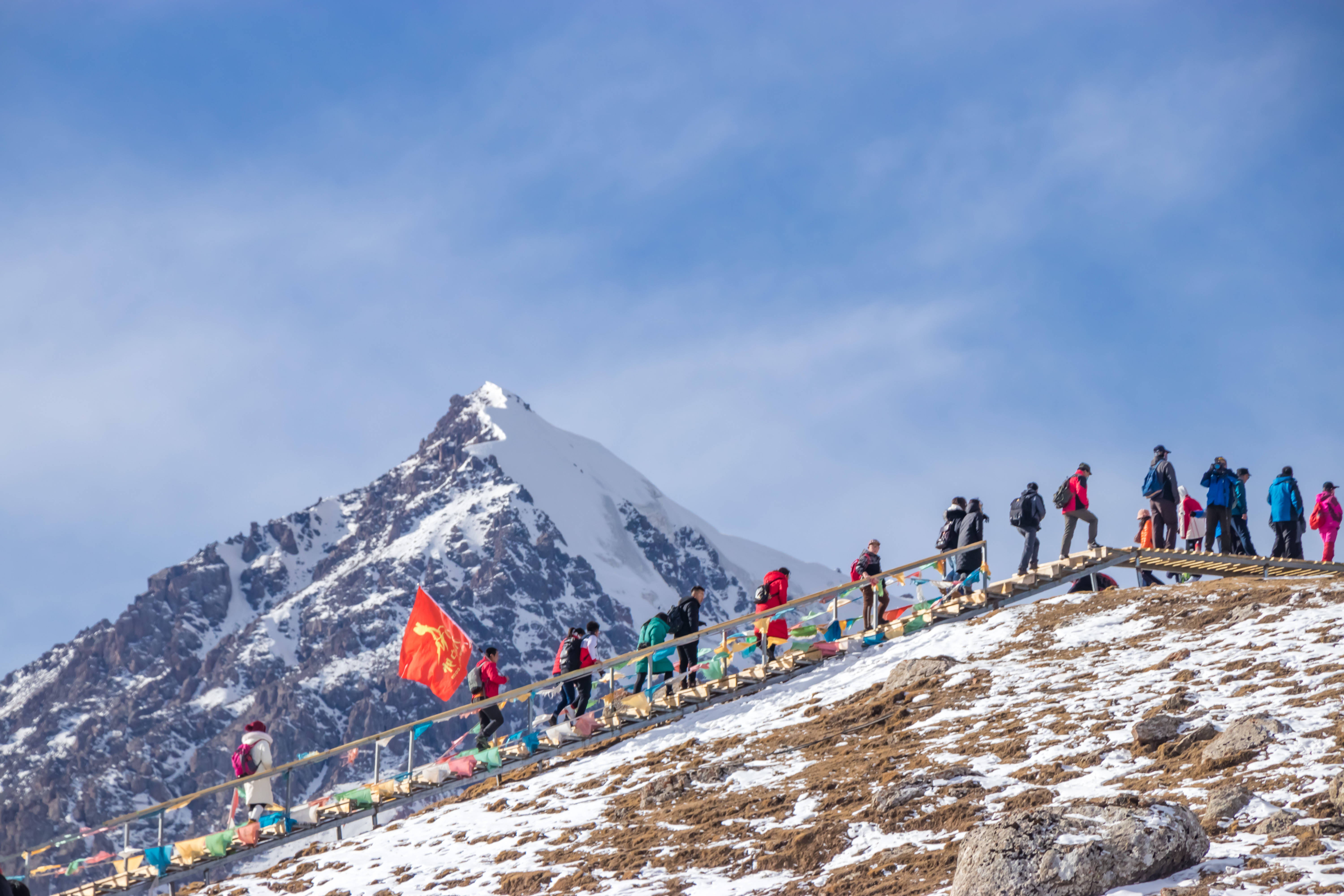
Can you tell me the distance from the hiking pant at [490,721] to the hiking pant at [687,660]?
298 cm

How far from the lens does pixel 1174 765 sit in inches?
517

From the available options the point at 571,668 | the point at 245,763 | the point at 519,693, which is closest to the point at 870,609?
the point at 571,668

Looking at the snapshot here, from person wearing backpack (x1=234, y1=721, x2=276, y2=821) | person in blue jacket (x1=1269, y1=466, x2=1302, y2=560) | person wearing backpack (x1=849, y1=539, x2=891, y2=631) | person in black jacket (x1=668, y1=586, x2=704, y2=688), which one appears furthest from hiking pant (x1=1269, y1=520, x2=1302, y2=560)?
person wearing backpack (x1=234, y1=721, x2=276, y2=821)

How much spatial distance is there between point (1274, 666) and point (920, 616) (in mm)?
6946

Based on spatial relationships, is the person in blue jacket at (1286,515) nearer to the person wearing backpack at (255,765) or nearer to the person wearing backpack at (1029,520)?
the person wearing backpack at (1029,520)

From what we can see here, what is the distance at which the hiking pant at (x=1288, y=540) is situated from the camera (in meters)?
23.8

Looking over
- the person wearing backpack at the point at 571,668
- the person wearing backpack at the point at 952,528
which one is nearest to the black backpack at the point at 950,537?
the person wearing backpack at the point at 952,528

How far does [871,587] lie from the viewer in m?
22.4

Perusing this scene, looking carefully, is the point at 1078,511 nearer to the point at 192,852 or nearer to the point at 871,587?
the point at 871,587

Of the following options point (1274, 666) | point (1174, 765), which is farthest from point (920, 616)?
point (1174, 765)

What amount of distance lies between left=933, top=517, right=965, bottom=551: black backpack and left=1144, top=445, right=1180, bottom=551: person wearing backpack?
337cm

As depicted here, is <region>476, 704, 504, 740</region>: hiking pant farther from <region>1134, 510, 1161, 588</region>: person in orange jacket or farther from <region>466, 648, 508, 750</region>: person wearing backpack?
<region>1134, 510, 1161, 588</region>: person in orange jacket

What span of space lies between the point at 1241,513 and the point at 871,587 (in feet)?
23.3

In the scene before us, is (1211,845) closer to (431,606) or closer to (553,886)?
(553,886)
